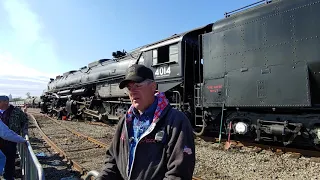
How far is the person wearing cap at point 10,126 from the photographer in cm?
501

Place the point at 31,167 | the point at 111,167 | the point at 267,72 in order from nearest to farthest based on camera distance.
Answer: the point at 111,167
the point at 31,167
the point at 267,72

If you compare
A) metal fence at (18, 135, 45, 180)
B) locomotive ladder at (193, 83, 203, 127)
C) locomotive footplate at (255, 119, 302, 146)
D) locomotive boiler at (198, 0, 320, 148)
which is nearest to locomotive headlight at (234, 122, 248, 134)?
locomotive boiler at (198, 0, 320, 148)

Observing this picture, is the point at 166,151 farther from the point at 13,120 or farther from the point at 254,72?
the point at 254,72

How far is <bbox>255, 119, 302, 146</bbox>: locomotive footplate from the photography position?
5.84m

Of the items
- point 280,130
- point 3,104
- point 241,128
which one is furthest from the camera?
point 241,128

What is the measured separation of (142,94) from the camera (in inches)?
77.3

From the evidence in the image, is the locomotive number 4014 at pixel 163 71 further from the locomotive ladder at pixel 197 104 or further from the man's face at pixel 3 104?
the man's face at pixel 3 104

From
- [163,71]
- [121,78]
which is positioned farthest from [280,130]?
[121,78]

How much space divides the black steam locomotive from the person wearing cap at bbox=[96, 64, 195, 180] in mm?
4593

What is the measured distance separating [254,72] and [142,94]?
16.6ft

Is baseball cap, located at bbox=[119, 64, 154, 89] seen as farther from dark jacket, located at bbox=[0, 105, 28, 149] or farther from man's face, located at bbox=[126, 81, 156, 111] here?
dark jacket, located at bbox=[0, 105, 28, 149]

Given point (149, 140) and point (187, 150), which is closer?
point (187, 150)

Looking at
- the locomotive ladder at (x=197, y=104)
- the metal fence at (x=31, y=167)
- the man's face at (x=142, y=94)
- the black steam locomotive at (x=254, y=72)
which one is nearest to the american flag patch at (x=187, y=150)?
the man's face at (x=142, y=94)

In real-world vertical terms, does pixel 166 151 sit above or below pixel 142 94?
below
